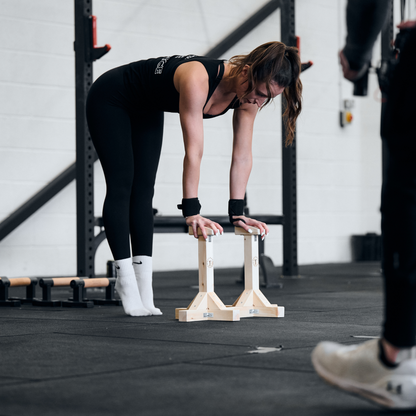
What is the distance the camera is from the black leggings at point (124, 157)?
7.64 ft

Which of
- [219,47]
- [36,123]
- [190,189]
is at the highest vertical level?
[219,47]

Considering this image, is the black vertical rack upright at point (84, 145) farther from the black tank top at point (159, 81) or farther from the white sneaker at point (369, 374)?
the white sneaker at point (369, 374)

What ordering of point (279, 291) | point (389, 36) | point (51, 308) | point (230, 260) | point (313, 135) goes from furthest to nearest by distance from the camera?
point (313, 135) → point (230, 260) → point (389, 36) → point (279, 291) → point (51, 308)

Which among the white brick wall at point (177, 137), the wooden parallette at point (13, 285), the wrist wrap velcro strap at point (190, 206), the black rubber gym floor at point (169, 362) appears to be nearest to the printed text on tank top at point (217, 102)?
the wrist wrap velcro strap at point (190, 206)

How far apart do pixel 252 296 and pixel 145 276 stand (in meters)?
0.37

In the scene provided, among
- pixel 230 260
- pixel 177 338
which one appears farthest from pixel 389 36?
pixel 177 338

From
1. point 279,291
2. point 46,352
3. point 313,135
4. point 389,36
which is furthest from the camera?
point 313,135

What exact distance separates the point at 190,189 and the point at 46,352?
2.34 ft

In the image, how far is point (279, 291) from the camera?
3596 millimetres

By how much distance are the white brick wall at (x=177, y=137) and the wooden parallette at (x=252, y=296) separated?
264cm

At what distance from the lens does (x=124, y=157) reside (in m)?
2.32

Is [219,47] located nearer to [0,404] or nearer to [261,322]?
[261,322]

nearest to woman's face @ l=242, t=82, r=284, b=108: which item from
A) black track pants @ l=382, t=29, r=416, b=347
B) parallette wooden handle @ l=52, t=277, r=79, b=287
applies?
black track pants @ l=382, t=29, r=416, b=347

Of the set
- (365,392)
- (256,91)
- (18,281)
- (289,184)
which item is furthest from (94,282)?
(289,184)
